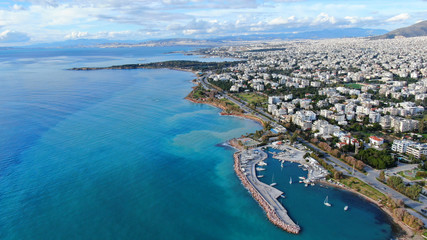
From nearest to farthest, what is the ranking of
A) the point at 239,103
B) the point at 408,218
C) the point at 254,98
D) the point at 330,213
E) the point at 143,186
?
the point at 408,218 < the point at 330,213 < the point at 143,186 < the point at 239,103 < the point at 254,98

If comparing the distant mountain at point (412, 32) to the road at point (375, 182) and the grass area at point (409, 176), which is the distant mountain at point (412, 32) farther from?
the grass area at point (409, 176)

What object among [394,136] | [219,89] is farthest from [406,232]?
[219,89]

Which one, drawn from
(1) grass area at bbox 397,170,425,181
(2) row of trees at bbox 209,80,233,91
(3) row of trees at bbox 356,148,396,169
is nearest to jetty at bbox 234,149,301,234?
(3) row of trees at bbox 356,148,396,169

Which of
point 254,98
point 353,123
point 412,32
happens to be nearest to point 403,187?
point 353,123

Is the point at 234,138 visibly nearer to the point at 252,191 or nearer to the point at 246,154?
the point at 246,154

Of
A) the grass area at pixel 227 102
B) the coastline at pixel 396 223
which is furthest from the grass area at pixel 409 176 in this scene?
the grass area at pixel 227 102

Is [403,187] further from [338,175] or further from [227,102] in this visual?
[227,102]
